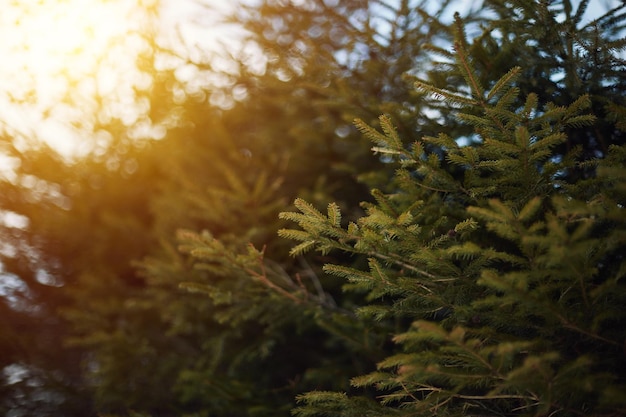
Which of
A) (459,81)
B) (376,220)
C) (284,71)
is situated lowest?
(376,220)

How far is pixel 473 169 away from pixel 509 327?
0.81 metres

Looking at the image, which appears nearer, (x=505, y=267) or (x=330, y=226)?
(x=330, y=226)

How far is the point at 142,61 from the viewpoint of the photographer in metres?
4.09

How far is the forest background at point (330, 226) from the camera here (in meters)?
1.72

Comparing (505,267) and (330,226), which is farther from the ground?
(330,226)

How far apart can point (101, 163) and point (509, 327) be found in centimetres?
465

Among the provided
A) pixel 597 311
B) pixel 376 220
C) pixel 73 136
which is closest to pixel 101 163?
pixel 73 136

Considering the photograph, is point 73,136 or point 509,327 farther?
point 73,136

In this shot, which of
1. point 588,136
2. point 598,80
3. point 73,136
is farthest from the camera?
point 73,136

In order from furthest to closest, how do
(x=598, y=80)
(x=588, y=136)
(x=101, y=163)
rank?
(x=101, y=163)
(x=588, y=136)
(x=598, y=80)

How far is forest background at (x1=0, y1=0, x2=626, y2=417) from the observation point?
172cm

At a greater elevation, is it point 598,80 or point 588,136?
point 598,80

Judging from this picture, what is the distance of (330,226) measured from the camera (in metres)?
1.88

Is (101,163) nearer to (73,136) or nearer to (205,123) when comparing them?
(73,136)
